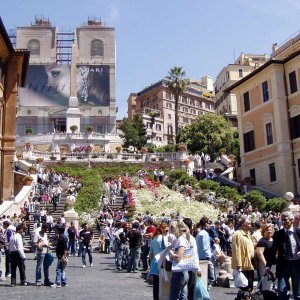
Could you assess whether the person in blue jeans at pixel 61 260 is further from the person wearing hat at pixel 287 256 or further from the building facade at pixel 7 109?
the building facade at pixel 7 109

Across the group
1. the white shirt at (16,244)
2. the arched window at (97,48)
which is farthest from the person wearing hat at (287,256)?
the arched window at (97,48)

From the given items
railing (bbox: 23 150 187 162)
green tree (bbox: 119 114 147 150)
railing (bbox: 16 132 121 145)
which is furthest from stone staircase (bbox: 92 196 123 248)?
green tree (bbox: 119 114 147 150)

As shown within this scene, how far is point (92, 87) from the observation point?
8525 cm

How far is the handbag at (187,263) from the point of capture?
25.4ft

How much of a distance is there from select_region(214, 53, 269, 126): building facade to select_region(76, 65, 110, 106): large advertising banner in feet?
67.6

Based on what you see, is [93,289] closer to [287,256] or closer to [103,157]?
[287,256]

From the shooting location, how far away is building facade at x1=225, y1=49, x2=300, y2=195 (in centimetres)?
3453

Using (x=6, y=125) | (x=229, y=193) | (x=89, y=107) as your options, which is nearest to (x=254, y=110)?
(x=229, y=193)

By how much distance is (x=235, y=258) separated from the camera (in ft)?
30.3

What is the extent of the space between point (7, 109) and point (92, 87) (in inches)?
2092

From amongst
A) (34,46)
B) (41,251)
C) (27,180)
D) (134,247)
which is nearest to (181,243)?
(41,251)

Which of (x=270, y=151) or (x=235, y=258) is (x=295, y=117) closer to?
(x=270, y=151)

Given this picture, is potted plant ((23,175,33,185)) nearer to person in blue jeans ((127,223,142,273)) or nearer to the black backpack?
the black backpack

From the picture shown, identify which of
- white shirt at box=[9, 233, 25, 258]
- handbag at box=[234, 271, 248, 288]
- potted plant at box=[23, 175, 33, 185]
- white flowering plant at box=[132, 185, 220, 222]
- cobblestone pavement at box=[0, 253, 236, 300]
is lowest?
cobblestone pavement at box=[0, 253, 236, 300]
